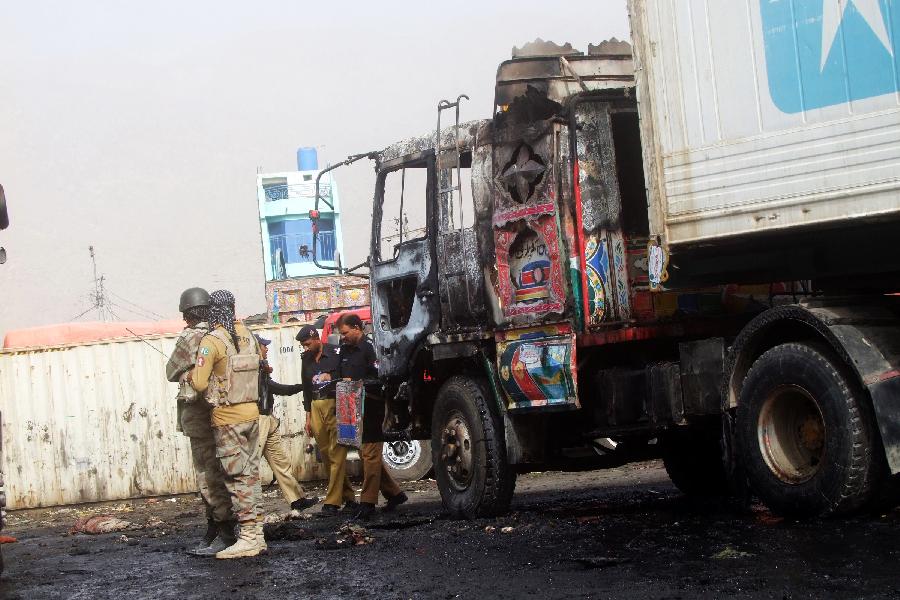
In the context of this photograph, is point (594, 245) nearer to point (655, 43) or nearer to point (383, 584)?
point (655, 43)

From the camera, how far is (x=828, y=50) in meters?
7.28

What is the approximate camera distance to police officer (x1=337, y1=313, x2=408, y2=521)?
12070 millimetres

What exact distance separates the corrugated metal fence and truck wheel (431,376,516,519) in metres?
6.55

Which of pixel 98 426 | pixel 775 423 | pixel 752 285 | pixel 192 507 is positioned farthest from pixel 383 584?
pixel 98 426

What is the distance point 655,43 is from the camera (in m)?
8.30

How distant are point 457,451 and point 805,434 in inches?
141

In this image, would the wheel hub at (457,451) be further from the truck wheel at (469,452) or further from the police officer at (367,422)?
the police officer at (367,422)

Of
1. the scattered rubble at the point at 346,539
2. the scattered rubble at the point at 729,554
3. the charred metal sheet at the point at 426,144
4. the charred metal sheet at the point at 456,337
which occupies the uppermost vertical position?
the charred metal sheet at the point at 426,144

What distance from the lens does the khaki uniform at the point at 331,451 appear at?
41.9 feet

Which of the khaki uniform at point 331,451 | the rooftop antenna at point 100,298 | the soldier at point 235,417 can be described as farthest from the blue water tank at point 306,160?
the soldier at point 235,417

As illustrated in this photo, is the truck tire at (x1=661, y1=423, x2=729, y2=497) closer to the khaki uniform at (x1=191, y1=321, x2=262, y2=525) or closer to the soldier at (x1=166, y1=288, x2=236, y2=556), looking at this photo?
the khaki uniform at (x1=191, y1=321, x2=262, y2=525)

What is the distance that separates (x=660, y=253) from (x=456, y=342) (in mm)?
2728

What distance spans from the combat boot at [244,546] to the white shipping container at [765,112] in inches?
146

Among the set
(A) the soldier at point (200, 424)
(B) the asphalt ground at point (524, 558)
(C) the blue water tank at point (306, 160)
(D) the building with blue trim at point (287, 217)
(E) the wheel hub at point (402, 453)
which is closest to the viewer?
(B) the asphalt ground at point (524, 558)
